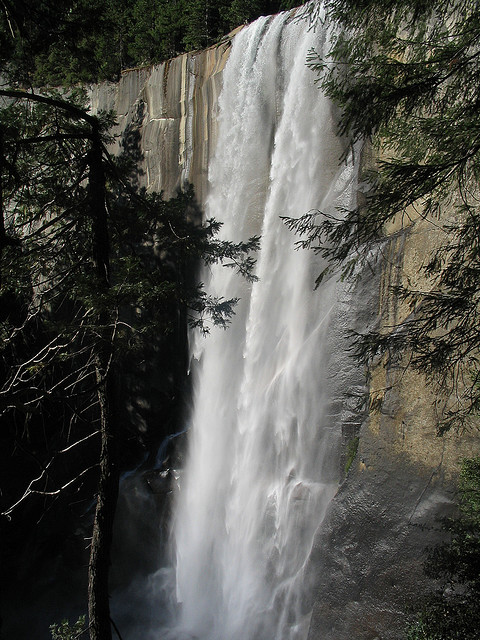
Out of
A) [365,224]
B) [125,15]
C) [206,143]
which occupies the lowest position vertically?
[365,224]

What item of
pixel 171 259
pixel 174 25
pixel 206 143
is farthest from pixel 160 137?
pixel 174 25

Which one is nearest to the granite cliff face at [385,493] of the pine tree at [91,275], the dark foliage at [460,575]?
the dark foliage at [460,575]

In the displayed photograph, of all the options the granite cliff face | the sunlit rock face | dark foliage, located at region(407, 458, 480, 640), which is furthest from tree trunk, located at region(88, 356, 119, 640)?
the sunlit rock face

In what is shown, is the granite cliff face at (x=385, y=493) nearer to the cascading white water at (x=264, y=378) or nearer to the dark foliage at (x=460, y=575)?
the dark foliage at (x=460, y=575)

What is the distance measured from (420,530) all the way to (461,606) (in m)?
2.27

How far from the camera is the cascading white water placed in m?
9.21

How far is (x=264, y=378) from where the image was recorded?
10.8 meters

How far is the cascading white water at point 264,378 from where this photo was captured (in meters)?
9.21

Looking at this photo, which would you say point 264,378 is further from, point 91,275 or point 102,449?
point 91,275

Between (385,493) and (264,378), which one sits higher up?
(264,378)

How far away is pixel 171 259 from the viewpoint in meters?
13.9

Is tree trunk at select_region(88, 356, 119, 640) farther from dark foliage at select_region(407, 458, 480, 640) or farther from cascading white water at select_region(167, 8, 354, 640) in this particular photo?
cascading white water at select_region(167, 8, 354, 640)

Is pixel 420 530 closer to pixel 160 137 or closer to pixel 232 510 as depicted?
pixel 232 510

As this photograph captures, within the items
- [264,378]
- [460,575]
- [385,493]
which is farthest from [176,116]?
[460,575]
